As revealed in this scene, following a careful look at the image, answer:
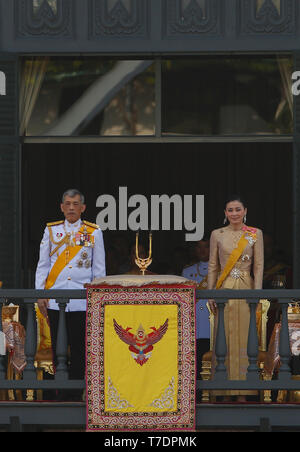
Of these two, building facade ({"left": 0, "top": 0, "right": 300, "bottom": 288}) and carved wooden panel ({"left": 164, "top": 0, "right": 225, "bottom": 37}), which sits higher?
carved wooden panel ({"left": 164, "top": 0, "right": 225, "bottom": 37})

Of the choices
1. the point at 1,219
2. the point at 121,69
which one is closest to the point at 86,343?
the point at 1,219

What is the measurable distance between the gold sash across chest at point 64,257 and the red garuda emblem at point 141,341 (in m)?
1.10

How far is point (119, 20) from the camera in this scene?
13148 mm

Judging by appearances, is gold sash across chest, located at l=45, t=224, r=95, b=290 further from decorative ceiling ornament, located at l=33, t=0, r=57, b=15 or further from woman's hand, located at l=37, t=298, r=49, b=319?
decorative ceiling ornament, located at l=33, t=0, r=57, b=15

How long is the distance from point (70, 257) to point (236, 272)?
5.23 feet

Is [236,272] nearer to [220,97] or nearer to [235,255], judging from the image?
[235,255]

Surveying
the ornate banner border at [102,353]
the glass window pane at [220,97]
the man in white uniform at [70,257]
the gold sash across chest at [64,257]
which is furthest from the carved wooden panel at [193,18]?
the ornate banner border at [102,353]

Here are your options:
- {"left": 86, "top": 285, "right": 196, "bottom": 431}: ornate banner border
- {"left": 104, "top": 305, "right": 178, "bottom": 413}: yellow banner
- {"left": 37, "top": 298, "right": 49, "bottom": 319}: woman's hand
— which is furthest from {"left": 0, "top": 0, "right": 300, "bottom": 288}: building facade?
{"left": 104, "top": 305, "right": 178, "bottom": 413}: yellow banner

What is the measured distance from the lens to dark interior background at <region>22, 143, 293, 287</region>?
1398cm

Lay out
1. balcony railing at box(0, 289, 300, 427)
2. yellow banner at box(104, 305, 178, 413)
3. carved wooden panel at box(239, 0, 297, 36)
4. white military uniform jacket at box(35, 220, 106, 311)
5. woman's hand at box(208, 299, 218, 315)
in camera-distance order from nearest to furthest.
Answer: yellow banner at box(104, 305, 178, 413) → balcony railing at box(0, 289, 300, 427) → woman's hand at box(208, 299, 218, 315) → white military uniform jacket at box(35, 220, 106, 311) → carved wooden panel at box(239, 0, 297, 36)

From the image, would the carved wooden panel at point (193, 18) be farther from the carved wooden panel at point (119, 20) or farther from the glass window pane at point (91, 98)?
the glass window pane at point (91, 98)

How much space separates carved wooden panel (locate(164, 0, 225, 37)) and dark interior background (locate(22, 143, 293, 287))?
1.55 m

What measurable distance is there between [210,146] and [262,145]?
0.61 meters

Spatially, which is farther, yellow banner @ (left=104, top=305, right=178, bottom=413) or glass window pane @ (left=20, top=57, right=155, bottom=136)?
glass window pane @ (left=20, top=57, right=155, bottom=136)
